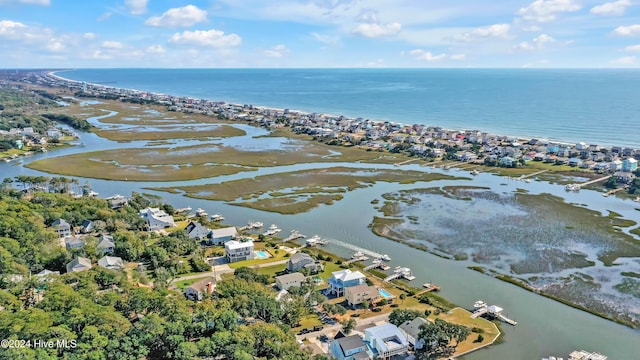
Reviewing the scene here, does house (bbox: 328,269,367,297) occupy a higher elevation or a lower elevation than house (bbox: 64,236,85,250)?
higher

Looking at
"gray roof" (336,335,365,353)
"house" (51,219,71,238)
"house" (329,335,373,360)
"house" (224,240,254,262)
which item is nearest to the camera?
"house" (329,335,373,360)

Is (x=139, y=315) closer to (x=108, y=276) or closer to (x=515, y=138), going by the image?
(x=108, y=276)

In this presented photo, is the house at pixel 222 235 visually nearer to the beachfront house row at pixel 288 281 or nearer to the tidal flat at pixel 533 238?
the beachfront house row at pixel 288 281

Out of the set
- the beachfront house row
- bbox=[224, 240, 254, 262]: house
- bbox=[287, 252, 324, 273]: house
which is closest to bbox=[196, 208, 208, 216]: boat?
bbox=[224, 240, 254, 262]: house

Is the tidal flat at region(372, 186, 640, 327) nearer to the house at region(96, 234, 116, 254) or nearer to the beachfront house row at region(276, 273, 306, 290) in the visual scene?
the beachfront house row at region(276, 273, 306, 290)

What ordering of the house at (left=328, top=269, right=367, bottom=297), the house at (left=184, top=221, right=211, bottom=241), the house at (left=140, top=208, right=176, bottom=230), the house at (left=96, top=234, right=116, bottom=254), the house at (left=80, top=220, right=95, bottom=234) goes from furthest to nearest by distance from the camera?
the house at (left=140, top=208, right=176, bottom=230)
the house at (left=80, top=220, right=95, bottom=234)
the house at (left=184, top=221, right=211, bottom=241)
the house at (left=96, top=234, right=116, bottom=254)
the house at (left=328, top=269, right=367, bottom=297)

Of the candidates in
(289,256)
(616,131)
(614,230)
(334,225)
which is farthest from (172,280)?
(616,131)

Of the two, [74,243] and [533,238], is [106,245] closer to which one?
[74,243]
